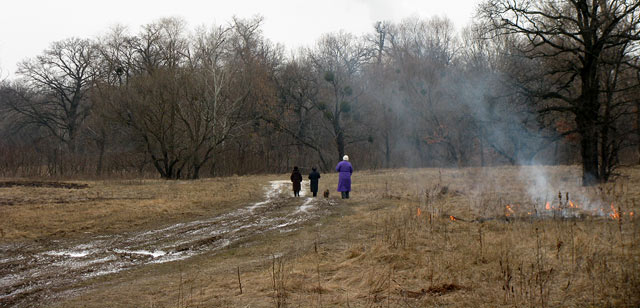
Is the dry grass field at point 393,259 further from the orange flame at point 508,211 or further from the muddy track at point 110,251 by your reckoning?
the muddy track at point 110,251

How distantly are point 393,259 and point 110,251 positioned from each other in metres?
6.10

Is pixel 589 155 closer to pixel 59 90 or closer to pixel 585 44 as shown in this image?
pixel 585 44

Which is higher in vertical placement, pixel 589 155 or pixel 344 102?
pixel 344 102

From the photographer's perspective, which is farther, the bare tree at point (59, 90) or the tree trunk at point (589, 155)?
the bare tree at point (59, 90)

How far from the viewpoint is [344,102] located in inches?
1801

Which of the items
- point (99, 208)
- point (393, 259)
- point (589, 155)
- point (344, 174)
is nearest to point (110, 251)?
point (99, 208)

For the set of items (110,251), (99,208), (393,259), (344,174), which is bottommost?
(110,251)

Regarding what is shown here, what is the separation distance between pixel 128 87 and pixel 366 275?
101ft

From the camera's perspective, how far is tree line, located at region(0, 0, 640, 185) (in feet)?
65.7

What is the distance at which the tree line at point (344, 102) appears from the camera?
20031 millimetres

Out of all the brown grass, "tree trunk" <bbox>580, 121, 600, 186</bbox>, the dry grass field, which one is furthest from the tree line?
the brown grass

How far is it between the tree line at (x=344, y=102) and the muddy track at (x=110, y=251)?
12.4 meters

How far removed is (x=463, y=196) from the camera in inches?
694

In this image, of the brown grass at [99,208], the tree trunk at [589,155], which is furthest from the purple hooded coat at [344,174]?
the tree trunk at [589,155]
